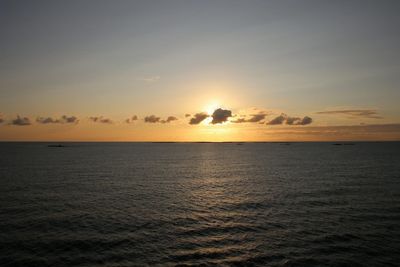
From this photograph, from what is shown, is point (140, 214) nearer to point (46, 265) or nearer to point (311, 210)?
point (46, 265)

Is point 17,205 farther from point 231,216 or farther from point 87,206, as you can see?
point 231,216

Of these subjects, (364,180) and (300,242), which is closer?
(300,242)

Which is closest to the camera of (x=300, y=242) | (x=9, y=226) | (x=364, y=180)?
(x=300, y=242)

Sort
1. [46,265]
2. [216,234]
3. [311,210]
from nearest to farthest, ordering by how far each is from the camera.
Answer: [46,265] < [216,234] < [311,210]

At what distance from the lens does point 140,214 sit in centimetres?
4288

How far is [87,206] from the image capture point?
47812 millimetres

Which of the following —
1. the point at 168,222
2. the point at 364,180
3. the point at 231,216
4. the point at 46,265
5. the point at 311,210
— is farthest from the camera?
the point at 364,180

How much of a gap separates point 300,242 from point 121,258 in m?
17.9

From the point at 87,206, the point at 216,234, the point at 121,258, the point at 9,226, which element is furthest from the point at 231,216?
the point at 9,226

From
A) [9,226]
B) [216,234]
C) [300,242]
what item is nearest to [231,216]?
[216,234]

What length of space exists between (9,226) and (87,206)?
12.4 meters

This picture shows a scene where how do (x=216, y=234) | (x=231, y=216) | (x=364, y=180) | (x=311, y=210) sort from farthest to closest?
(x=364, y=180) < (x=311, y=210) < (x=231, y=216) < (x=216, y=234)

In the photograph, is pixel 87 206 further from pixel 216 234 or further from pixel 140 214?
pixel 216 234

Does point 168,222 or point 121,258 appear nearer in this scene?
point 121,258
